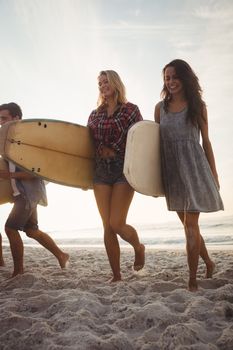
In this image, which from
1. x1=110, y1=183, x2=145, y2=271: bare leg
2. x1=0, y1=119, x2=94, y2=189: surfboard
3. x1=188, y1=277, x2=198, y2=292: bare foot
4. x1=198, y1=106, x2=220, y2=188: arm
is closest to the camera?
x1=188, y1=277, x2=198, y2=292: bare foot

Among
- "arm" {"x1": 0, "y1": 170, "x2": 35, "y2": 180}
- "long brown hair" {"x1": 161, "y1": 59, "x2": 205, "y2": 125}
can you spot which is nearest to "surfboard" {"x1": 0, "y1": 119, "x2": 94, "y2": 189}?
"arm" {"x1": 0, "y1": 170, "x2": 35, "y2": 180}

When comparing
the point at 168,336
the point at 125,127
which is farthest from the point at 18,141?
the point at 168,336

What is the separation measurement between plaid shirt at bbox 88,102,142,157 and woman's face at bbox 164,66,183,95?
432 millimetres

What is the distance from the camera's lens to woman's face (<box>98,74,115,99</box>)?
311 centimetres

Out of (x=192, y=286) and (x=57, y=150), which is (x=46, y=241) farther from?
(x=192, y=286)

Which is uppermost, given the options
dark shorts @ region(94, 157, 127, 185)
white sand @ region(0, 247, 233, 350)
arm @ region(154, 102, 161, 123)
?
arm @ region(154, 102, 161, 123)

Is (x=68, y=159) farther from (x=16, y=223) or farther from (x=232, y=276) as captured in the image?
(x=232, y=276)

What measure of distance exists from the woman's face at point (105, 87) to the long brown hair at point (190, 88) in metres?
0.54

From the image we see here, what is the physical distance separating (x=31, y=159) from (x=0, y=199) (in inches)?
37.4

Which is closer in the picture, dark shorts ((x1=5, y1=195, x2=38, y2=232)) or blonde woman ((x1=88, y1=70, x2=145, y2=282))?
blonde woman ((x1=88, y1=70, x2=145, y2=282))

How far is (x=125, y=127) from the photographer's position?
119 inches

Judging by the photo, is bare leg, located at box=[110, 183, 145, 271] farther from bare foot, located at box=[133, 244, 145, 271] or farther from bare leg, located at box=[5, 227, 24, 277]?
bare leg, located at box=[5, 227, 24, 277]

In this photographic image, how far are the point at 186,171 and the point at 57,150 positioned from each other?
1.47 meters

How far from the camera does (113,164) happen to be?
2.99 meters
